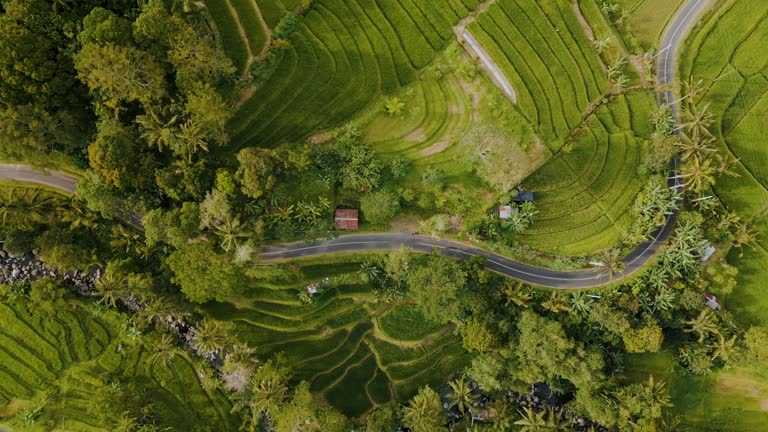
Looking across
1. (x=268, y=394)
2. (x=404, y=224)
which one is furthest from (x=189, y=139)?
(x=268, y=394)

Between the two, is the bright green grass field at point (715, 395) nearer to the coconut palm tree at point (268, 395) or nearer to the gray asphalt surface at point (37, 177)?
the coconut palm tree at point (268, 395)

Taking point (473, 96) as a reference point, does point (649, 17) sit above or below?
above

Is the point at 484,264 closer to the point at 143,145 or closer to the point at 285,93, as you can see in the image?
the point at 285,93

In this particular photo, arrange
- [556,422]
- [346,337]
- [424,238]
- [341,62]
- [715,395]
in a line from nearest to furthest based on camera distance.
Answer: [556,422] → [341,62] → [424,238] → [346,337] → [715,395]

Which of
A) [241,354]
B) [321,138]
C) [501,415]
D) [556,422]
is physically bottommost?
[556,422]

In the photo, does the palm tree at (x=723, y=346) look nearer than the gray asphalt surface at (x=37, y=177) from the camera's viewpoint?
Yes

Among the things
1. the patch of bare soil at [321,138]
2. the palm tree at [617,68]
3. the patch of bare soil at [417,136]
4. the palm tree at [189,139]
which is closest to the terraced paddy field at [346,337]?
the patch of bare soil at [321,138]

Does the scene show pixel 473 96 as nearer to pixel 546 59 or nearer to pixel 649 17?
pixel 546 59
